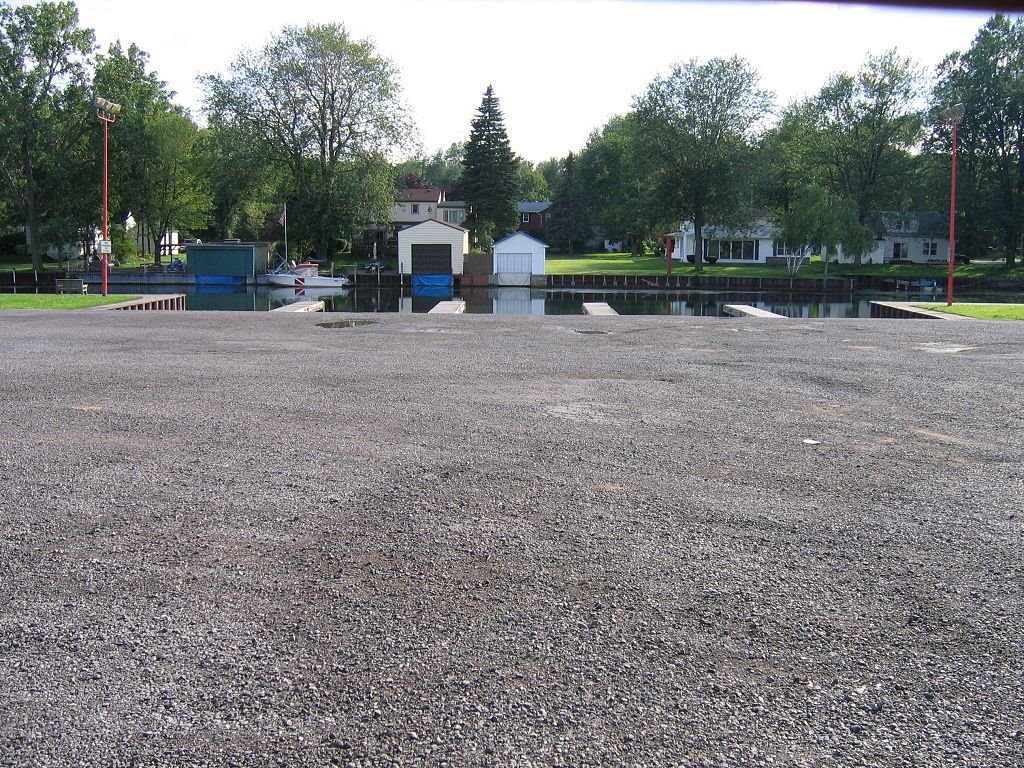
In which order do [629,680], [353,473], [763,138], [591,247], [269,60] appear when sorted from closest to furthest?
[629,680]
[353,473]
[269,60]
[763,138]
[591,247]

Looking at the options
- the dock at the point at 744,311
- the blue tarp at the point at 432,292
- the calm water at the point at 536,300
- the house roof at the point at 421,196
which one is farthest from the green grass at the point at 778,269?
the dock at the point at 744,311

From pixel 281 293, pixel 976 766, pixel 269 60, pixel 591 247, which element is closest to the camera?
pixel 976 766

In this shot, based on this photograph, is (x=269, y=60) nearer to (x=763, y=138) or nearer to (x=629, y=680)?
(x=763, y=138)

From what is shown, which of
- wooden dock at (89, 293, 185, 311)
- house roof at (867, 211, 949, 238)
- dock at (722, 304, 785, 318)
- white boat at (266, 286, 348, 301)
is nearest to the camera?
wooden dock at (89, 293, 185, 311)

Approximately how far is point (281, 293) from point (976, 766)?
169 feet

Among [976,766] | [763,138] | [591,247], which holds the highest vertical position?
[763,138]

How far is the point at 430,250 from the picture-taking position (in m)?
58.5

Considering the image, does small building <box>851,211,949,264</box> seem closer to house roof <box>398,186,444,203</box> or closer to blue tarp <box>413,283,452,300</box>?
blue tarp <box>413,283,452,300</box>

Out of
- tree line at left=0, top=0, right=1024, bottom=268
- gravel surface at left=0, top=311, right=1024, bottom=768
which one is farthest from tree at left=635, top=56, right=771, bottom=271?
gravel surface at left=0, top=311, right=1024, bottom=768

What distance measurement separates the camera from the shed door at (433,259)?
5847 centimetres

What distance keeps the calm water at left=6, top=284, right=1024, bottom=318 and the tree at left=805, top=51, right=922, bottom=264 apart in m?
18.2

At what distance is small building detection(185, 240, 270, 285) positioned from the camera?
192 feet

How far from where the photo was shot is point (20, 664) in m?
3.77

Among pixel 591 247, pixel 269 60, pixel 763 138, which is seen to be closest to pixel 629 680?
pixel 269 60
